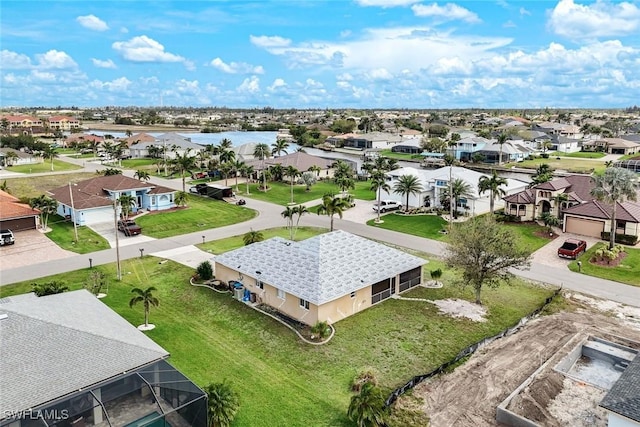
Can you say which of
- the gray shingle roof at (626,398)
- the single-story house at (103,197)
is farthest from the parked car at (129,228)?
the gray shingle roof at (626,398)

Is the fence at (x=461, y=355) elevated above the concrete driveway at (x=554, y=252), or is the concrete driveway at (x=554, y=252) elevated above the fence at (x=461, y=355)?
the concrete driveway at (x=554, y=252)

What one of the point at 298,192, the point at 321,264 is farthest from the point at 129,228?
the point at 298,192

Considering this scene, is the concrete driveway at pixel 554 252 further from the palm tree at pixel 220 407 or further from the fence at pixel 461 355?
the palm tree at pixel 220 407

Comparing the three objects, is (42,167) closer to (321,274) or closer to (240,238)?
(240,238)

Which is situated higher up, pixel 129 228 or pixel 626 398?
pixel 626 398

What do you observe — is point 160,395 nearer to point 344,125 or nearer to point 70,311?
point 70,311

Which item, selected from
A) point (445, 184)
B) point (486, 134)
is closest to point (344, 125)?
point (486, 134)

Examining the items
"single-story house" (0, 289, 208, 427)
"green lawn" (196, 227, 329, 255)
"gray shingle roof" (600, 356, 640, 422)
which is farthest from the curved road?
"single-story house" (0, 289, 208, 427)
